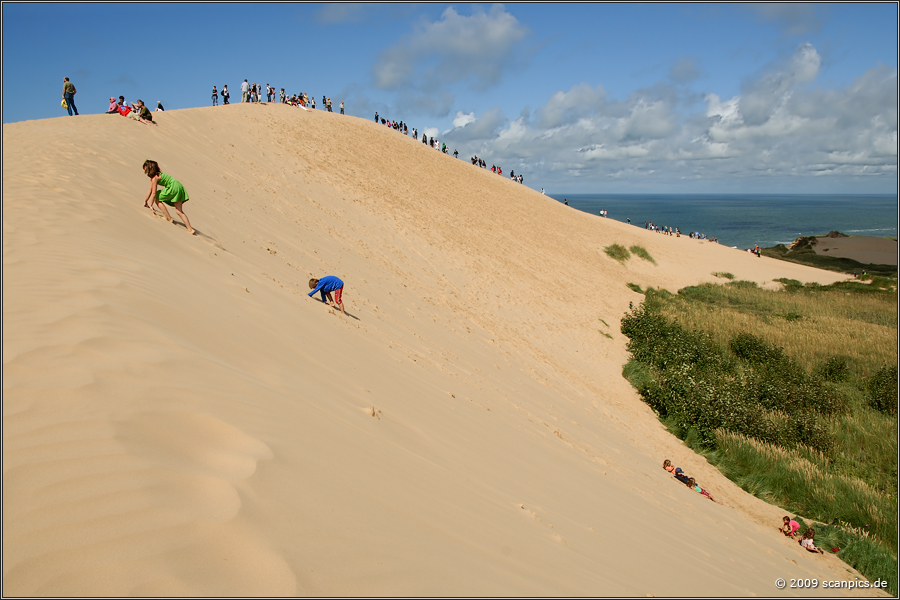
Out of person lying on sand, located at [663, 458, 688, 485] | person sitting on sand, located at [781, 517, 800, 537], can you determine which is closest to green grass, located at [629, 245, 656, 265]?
person lying on sand, located at [663, 458, 688, 485]

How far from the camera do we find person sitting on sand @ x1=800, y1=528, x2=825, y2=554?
282 inches

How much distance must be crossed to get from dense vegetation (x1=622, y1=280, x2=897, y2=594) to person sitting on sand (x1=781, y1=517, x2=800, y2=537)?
49 cm

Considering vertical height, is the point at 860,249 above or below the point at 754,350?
above

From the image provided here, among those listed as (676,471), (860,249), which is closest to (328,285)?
(676,471)

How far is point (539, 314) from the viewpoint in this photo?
17078mm

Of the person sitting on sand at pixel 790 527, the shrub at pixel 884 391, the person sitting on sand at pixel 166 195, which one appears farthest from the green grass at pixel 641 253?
the person sitting on sand at pixel 166 195

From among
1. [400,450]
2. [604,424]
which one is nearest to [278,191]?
[604,424]

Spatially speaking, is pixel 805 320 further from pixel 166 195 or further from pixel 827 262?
pixel 827 262

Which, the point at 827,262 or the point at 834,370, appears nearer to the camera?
the point at 834,370

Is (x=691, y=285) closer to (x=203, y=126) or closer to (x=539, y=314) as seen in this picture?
(x=539, y=314)

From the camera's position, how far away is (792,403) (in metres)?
12.2

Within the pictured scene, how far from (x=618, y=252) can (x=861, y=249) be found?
32.0 m

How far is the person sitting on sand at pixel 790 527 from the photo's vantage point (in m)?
7.50

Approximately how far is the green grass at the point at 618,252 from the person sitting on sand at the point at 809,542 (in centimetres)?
2190
